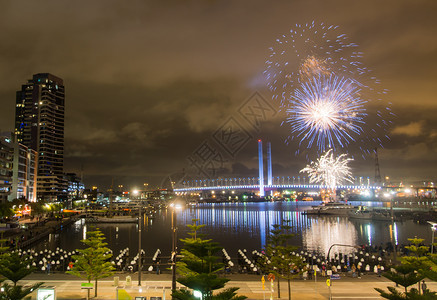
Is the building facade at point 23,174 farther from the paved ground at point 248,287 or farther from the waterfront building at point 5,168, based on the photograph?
the paved ground at point 248,287

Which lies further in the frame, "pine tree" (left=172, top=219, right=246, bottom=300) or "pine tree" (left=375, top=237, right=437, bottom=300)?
"pine tree" (left=172, top=219, right=246, bottom=300)

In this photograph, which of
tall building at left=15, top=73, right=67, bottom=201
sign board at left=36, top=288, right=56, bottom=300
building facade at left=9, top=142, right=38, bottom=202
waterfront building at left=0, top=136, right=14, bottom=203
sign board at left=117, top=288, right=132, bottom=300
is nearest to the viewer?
sign board at left=36, top=288, right=56, bottom=300

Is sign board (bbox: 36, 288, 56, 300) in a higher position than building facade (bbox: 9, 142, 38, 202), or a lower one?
lower

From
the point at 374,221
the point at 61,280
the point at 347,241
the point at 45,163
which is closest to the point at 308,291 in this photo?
the point at 61,280

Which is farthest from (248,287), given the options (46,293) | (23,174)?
(23,174)

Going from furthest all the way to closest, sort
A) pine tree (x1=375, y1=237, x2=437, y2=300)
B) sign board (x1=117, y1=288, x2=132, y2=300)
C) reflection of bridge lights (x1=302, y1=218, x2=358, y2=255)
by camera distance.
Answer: reflection of bridge lights (x1=302, y1=218, x2=358, y2=255) < sign board (x1=117, y1=288, x2=132, y2=300) < pine tree (x1=375, y1=237, x2=437, y2=300)

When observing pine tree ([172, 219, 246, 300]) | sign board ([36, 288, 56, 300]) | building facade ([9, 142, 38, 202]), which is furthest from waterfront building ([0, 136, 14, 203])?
pine tree ([172, 219, 246, 300])

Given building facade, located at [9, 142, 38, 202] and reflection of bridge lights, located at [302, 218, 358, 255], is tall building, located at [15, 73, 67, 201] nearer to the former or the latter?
building facade, located at [9, 142, 38, 202]
